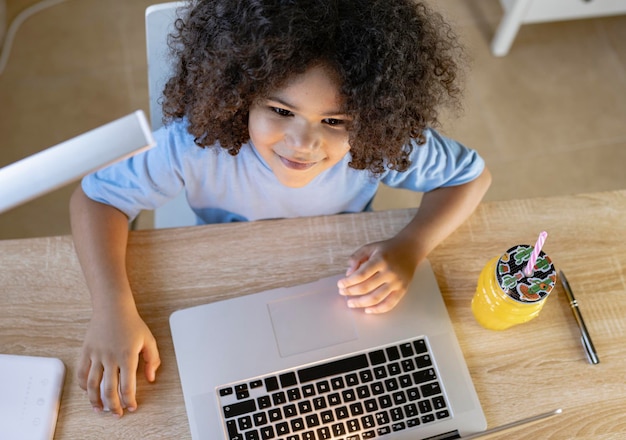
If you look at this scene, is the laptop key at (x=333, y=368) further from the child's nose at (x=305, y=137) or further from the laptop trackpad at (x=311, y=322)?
the child's nose at (x=305, y=137)

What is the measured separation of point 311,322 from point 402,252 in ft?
0.54

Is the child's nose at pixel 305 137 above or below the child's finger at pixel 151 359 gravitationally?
above

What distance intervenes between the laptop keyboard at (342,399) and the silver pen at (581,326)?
216 mm

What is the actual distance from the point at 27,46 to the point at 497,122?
55.2 inches

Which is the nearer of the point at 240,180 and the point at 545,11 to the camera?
the point at 240,180

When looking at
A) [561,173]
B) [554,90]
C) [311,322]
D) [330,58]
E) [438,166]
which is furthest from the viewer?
[554,90]

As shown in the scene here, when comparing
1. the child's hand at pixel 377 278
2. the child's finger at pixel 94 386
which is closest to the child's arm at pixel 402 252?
the child's hand at pixel 377 278

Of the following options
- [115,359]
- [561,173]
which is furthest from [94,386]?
[561,173]

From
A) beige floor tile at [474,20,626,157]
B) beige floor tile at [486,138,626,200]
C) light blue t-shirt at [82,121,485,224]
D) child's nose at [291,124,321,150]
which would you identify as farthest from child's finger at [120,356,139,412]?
beige floor tile at [474,20,626,157]

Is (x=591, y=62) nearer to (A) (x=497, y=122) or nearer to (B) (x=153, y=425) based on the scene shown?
(A) (x=497, y=122)

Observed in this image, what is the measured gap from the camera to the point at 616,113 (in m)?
1.88

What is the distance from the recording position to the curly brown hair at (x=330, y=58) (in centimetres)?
68

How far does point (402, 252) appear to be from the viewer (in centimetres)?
87

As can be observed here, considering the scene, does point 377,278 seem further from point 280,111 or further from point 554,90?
point 554,90
